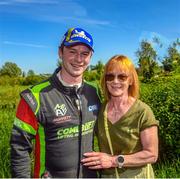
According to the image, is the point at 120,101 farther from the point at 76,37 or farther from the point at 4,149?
the point at 4,149

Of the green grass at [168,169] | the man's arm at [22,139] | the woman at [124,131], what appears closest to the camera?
the man's arm at [22,139]

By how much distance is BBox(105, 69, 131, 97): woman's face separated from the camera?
329 centimetres

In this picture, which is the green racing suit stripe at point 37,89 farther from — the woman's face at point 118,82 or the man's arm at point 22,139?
the woman's face at point 118,82

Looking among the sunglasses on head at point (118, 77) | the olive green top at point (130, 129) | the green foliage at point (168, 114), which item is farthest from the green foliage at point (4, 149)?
the sunglasses on head at point (118, 77)

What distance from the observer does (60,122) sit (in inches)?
125

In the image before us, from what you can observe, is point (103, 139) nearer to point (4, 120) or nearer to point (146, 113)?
point (146, 113)

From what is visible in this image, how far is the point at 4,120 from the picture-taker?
7.89 metres

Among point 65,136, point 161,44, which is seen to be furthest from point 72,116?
point 161,44

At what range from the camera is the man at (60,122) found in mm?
3125

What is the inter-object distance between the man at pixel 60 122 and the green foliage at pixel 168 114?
2.61m

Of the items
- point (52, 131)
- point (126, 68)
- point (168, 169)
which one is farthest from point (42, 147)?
point (168, 169)

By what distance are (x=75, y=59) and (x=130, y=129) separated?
0.72m

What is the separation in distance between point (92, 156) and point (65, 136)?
279 mm

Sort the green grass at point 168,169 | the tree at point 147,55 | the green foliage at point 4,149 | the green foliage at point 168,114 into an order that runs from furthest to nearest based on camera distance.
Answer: the tree at point 147,55 → the green foliage at point 4,149 → the green foliage at point 168,114 → the green grass at point 168,169
